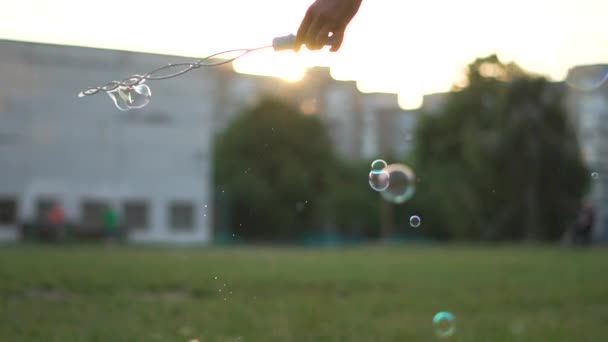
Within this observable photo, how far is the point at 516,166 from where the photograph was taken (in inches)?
1582

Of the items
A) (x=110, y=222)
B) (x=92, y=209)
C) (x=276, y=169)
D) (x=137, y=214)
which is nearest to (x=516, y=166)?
(x=276, y=169)

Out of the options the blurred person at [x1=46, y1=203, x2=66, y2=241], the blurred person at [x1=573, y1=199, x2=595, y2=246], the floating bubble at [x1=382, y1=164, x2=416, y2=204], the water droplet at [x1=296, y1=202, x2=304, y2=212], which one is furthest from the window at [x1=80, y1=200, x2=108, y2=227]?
the floating bubble at [x1=382, y1=164, x2=416, y2=204]

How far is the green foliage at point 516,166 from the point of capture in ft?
131

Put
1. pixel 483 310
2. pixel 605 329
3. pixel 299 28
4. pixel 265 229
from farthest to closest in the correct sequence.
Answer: pixel 265 229, pixel 483 310, pixel 605 329, pixel 299 28

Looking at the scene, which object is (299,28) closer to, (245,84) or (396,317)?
(396,317)

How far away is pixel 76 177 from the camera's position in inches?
1451

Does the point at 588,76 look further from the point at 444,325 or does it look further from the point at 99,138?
the point at 99,138

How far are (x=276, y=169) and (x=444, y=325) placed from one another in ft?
139

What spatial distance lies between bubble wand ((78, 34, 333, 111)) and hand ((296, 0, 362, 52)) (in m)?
0.04

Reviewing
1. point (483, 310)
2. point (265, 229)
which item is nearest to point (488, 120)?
point (265, 229)

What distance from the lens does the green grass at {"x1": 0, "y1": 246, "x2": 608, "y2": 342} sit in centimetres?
617

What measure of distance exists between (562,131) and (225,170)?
1871cm

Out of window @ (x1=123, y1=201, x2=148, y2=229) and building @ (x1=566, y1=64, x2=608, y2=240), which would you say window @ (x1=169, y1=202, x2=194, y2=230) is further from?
building @ (x1=566, y1=64, x2=608, y2=240)

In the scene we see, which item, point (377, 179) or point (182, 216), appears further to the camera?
point (182, 216)
